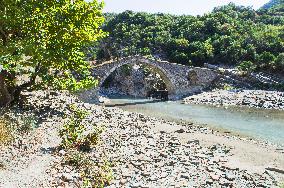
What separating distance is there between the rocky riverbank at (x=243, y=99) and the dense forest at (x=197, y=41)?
33.9 feet

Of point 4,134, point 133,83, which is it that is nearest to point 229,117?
point 4,134

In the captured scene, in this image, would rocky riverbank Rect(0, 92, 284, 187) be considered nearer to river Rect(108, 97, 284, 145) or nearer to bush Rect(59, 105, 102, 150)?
bush Rect(59, 105, 102, 150)

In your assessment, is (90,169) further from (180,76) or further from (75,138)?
(180,76)

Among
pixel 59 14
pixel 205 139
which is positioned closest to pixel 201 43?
pixel 205 139

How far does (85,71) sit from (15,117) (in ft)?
22.1

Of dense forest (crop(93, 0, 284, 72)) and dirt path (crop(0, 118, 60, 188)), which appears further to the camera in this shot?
dense forest (crop(93, 0, 284, 72))

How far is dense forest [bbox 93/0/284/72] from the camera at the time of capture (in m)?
77.8

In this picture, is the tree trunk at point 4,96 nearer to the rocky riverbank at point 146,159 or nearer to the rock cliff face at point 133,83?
the rocky riverbank at point 146,159

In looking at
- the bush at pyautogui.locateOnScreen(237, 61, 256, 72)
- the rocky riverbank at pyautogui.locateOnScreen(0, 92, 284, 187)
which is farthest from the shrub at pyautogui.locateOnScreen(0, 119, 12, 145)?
the bush at pyautogui.locateOnScreen(237, 61, 256, 72)

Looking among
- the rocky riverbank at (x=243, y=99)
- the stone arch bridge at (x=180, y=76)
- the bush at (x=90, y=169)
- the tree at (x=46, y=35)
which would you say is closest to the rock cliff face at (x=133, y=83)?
the stone arch bridge at (x=180, y=76)

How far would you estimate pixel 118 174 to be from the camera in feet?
57.8

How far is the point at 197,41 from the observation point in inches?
3354

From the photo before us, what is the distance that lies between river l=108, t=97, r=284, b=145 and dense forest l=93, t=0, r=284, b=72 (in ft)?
64.2

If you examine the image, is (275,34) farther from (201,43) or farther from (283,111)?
(283,111)
